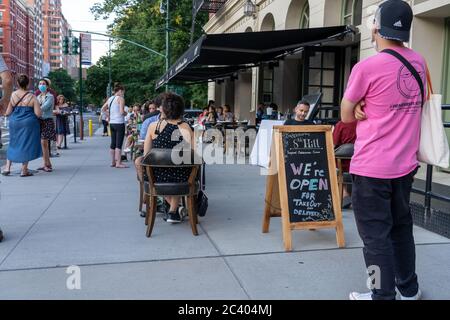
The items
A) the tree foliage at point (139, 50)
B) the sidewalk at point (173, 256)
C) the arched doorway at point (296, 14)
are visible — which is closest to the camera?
the sidewalk at point (173, 256)

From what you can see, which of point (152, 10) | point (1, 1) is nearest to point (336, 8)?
point (152, 10)

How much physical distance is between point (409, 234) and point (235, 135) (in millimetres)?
10447

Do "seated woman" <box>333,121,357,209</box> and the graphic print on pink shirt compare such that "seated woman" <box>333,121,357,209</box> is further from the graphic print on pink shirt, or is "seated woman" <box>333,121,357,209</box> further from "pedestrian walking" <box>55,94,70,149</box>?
"pedestrian walking" <box>55,94,70,149</box>

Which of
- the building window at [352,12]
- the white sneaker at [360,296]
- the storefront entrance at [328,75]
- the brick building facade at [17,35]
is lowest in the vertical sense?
the white sneaker at [360,296]

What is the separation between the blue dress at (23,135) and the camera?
8562 millimetres

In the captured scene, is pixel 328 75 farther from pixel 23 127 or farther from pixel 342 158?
pixel 23 127

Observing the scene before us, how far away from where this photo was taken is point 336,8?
1223cm

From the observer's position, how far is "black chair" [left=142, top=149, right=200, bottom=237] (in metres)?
5.09

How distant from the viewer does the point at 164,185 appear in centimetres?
519

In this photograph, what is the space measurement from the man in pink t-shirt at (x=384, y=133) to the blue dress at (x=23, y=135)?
23.0 ft

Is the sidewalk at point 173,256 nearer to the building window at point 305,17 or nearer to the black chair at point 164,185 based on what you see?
the black chair at point 164,185

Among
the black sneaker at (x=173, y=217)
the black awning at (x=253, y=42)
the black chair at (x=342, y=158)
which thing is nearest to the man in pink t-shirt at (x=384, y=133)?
the black chair at (x=342, y=158)

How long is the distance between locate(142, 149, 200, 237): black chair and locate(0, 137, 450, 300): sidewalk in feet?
0.77
